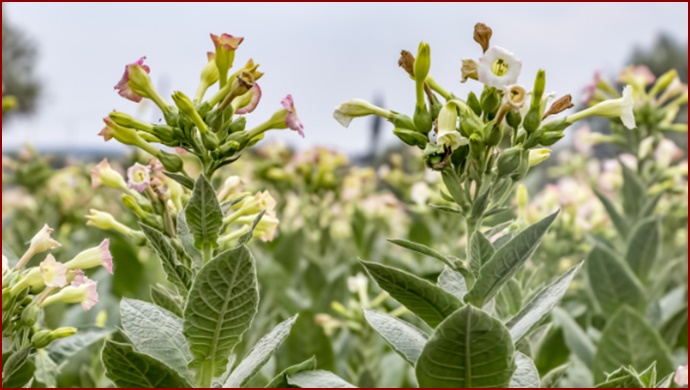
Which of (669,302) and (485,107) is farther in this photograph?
(669,302)

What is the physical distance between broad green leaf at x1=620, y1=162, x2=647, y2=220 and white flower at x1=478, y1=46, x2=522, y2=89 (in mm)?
1935

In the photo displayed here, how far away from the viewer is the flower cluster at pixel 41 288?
1209 millimetres

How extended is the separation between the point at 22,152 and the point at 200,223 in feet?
12.0

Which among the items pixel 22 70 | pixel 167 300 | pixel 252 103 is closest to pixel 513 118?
pixel 252 103

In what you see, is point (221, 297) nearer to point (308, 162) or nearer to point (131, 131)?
point (131, 131)

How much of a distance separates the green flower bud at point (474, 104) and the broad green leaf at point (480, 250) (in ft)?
0.63

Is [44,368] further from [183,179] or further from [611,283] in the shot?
[611,283]

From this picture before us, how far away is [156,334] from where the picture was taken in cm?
114

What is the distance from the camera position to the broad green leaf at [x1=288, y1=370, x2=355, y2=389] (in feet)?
3.51

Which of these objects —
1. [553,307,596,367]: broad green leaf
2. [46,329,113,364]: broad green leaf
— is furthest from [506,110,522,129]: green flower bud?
[553,307,596,367]: broad green leaf

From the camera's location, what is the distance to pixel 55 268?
1.21 metres

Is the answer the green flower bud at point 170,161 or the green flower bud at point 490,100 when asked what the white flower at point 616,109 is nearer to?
the green flower bud at point 490,100

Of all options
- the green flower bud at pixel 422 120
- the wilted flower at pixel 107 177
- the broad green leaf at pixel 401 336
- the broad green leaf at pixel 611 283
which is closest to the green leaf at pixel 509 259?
the broad green leaf at pixel 401 336

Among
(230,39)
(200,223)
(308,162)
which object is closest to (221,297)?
(200,223)
